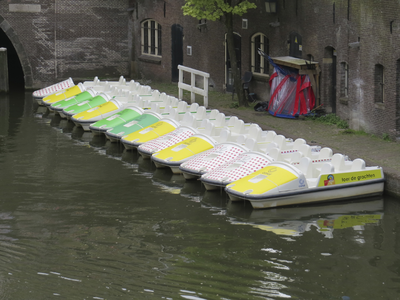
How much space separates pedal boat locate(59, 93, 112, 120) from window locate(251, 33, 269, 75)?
178 inches

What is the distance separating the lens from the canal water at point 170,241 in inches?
326

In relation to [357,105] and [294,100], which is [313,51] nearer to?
[294,100]

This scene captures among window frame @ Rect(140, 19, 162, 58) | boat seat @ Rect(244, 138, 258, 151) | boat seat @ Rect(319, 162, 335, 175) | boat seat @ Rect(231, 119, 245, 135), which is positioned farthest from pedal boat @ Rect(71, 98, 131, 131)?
window frame @ Rect(140, 19, 162, 58)

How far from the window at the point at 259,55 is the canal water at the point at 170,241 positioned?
23.9ft

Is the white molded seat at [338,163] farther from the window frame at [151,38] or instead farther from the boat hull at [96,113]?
the window frame at [151,38]

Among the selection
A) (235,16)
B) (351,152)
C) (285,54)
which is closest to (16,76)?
(235,16)

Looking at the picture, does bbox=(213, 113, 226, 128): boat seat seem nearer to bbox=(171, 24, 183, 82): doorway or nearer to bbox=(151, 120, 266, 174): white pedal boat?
bbox=(151, 120, 266, 174): white pedal boat

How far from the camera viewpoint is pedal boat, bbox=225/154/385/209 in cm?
1123

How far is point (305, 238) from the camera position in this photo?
32.9 ft

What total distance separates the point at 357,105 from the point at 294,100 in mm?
2329

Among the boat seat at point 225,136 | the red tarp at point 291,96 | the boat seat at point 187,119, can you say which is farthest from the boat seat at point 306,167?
the red tarp at point 291,96

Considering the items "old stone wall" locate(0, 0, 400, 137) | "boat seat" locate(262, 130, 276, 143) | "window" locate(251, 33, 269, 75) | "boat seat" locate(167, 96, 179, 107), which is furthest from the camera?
"window" locate(251, 33, 269, 75)

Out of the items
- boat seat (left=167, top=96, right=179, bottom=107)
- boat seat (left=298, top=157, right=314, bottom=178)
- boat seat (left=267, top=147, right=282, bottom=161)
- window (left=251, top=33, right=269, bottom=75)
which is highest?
window (left=251, top=33, right=269, bottom=75)

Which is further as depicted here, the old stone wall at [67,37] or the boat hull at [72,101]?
the old stone wall at [67,37]
